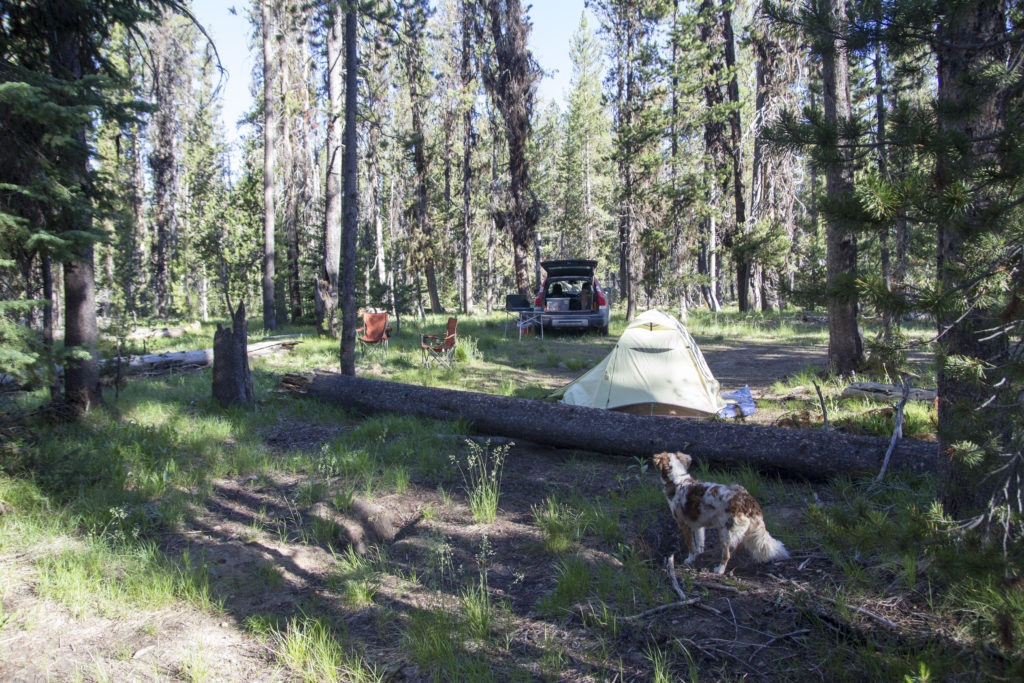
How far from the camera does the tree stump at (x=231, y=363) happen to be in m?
7.52

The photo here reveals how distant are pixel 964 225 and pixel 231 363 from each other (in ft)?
25.1

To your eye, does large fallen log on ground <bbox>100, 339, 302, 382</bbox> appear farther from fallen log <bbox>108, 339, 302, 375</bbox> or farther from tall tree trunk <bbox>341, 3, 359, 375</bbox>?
tall tree trunk <bbox>341, 3, 359, 375</bbox>

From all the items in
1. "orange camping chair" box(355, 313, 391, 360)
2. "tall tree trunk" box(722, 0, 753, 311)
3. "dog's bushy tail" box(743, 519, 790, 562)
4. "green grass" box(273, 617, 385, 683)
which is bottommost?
"green grass" box(273, 617, 385, 683)

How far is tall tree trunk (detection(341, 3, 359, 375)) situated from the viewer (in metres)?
8.21

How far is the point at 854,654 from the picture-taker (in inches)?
101

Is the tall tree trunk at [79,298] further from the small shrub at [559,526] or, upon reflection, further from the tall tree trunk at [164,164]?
the tall tree trunk at [164,164]

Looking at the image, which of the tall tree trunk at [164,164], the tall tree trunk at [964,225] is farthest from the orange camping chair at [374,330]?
the tall tree trunk at [164,164]

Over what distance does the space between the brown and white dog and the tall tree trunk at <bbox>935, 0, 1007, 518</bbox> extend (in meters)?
0.93

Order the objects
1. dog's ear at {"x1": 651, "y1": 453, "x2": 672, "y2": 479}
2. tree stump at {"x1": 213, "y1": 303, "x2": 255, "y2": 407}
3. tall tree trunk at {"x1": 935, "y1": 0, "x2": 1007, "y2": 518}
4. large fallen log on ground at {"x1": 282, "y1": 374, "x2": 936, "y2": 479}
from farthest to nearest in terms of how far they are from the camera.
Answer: tree stump at {"x1": 213, "y1": 303, "x2": 255, "y2": 407}
large fallen log on ground at {"x1": 282, "y1": 374, "x2": 936, "y2": 479}
dog's ear at {"x1": 651, "y1": 453, "x2": 672, "y2": 479}
tall tree trunk at {"x1": 935, "y1": 0, "x2": 1007, "y2": 518}

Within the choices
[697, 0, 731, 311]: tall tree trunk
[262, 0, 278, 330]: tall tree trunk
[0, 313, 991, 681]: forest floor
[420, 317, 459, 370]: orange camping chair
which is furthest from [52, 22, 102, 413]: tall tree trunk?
[697, 0, 731, 311]: tall tree trunk

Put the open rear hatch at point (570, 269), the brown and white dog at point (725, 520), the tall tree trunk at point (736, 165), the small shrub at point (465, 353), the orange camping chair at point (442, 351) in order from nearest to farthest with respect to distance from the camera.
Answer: the brown and white dog at point (725, 520)
the orange camping chair at point (442, 351)
the small shrub at point (465, 353)
the open rear hatch at point (570, 269)
the tall tree trunk at point (736, 165)

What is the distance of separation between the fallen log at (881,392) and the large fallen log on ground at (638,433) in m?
2.40

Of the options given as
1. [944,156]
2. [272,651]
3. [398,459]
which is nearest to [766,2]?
[944,156]

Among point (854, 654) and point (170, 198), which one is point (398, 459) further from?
point (170, 198)
